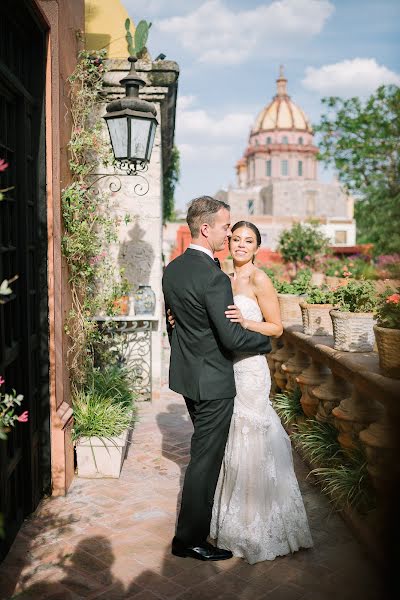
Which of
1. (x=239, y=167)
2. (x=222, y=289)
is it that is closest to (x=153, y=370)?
(x=222, y=289)

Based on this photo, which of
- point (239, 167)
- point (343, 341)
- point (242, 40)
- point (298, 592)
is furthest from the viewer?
point (239, 167)

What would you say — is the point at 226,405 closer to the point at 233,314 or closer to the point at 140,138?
the point at 233,314

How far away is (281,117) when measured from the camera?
77625mm

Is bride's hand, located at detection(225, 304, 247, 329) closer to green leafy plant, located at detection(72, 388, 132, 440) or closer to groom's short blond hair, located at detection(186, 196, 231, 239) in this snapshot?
groom's short blond hair, located at detection(186, 196, 231, 239)

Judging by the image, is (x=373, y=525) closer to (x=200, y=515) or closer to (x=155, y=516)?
(x=200, y=515)

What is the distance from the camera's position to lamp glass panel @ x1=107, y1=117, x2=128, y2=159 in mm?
5391

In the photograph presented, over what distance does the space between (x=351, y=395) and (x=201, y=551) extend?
1.75 meters

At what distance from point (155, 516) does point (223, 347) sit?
1540 mm

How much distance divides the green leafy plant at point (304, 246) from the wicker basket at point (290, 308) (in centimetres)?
1260

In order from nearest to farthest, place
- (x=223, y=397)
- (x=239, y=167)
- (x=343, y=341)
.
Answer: (x=223, y=397) → (x=343, y=341) → (x=239, y=167)

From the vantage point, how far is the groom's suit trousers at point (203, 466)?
3.46 metres

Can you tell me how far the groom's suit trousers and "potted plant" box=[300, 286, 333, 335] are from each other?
8.14ft

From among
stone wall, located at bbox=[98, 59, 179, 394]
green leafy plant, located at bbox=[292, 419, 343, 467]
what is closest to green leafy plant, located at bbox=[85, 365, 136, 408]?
stone wall, located at bbox=[98, 59, 179, 394]

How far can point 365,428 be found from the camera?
4078 millimetres
